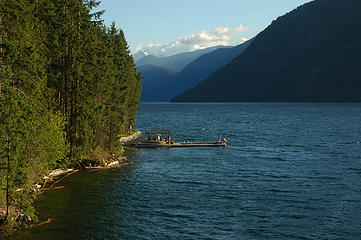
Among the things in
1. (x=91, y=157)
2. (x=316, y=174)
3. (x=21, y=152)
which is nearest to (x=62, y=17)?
(x=91, y=157)

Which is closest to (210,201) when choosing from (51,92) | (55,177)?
(55,177)

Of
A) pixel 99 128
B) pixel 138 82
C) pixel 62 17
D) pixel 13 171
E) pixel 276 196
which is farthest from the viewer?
pixel 138 82

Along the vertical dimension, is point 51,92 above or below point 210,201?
above

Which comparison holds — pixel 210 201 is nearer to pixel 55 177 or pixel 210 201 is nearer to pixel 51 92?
pixel 55 177

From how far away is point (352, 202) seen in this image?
34.4 metres

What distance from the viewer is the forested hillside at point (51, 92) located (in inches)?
1005

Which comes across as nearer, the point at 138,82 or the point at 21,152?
the point at 21,152

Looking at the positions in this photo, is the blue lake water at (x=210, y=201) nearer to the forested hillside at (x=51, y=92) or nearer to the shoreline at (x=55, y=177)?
the shoreline at (x=55, y=177)

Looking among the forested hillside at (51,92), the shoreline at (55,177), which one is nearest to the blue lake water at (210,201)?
the shoreline at (55,177)

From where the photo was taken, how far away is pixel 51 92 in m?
42.4

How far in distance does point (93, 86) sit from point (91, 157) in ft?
30.8

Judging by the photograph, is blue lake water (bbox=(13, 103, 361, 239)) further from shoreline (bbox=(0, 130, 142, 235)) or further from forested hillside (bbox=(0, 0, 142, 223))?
forested hillside (bbox=(0, 0, 142, 223))

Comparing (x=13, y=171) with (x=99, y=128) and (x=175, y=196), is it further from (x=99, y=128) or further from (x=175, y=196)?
(x=99, y=128)

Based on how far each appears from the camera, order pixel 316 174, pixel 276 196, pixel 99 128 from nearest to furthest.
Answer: pixel 276 196 < pixel 316 174 < pixel 99 128
